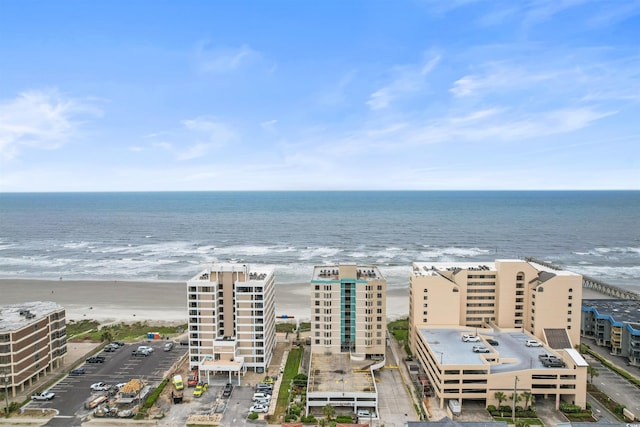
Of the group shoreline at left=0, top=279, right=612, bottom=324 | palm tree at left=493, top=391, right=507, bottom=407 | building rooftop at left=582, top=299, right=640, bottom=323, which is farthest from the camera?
shoreline at left=0, top=279, right=612, bottom=324

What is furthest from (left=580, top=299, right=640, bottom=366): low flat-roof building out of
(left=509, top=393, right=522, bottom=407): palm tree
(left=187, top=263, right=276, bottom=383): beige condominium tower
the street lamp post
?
the street lamp post

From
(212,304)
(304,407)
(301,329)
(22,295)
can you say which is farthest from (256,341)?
(22,295)

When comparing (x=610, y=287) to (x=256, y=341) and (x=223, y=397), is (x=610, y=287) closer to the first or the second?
(x=256, y=341)

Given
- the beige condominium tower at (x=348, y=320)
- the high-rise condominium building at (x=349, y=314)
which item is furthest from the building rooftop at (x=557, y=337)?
the high-rise condominium building at (x=349, y=314)

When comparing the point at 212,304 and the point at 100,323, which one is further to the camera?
the point at 100,323

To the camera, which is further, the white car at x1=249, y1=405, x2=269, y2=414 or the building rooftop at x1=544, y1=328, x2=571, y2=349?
the building rooftop at x1=544, y1=328, x2=571, y2=349

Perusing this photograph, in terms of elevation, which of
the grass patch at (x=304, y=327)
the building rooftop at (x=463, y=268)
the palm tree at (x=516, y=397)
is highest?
the building rooftop at (x=463, y=268)

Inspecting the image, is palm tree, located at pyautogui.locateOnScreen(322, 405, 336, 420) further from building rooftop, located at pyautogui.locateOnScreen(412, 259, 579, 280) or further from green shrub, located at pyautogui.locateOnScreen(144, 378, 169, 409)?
building rooftop, located at pyautogui.locateOnScreen(412, 259, 579, 280)

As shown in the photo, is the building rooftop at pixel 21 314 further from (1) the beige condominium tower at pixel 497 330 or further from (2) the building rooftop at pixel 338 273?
(1) the beige condominium tower at pixel 497 330
